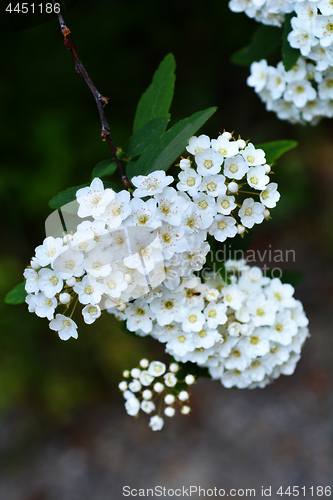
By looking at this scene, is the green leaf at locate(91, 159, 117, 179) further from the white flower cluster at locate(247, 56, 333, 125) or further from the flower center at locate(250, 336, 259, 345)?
the white flower cluster at locate(247, 56, 333, 125)

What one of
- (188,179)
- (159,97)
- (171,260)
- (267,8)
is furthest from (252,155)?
(267,8)

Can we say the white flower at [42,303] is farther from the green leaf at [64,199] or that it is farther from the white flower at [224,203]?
the white flower at [224,203]

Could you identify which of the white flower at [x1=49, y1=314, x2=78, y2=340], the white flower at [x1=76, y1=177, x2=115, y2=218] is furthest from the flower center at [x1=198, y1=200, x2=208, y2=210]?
the white flower at [x1=49, y1=314, x2=78, y2=340]

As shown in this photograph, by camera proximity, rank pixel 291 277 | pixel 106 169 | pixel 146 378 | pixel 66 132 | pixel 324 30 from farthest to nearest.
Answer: pixel 66 132
pixel 291 277
pixel 146 378
pixel 324 30
pixel 106 169

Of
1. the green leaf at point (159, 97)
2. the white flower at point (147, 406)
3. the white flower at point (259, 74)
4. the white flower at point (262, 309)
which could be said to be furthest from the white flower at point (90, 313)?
the white flower at point (259, 74)

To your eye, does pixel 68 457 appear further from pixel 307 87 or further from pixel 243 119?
pixel 243 119

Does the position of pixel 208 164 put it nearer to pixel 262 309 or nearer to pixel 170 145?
pixel 170 145
